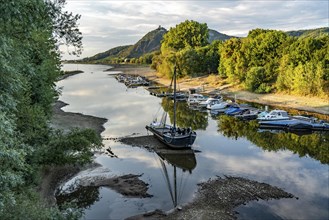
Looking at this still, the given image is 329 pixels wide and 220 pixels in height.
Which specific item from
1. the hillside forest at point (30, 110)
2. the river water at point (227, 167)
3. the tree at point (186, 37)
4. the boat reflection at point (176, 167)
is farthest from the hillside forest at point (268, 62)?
the hillside forest at point (30, 110)

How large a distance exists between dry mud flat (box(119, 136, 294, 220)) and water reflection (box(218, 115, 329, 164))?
12.0m

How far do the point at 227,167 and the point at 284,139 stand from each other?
15079mm

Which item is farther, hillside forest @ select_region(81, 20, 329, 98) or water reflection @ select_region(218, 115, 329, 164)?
hillside forest @ select_region(81, 20, 329, 98)

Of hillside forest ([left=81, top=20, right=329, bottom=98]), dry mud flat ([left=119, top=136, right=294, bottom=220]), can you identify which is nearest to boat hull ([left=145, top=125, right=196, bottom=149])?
dry mud flat ([left=119, top=136, right=294, bottom=220])

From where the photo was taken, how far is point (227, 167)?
112ft

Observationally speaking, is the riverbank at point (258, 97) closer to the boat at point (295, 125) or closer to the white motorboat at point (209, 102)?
the boat at point (295, 125)

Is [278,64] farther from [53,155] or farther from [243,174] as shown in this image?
[53,155]

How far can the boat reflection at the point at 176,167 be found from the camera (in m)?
28.5

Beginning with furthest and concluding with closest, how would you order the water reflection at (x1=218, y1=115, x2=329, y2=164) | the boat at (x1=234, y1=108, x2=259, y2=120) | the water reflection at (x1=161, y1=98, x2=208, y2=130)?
the boat at (x1=234, y1=108, x2=259, y2=120) < the water reflection at (x1=161, y1=98, x2=208, y2=130) < the water reflection at (x1=218, y1=115, x2=329, y2=164)

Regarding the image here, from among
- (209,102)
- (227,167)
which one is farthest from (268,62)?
(227,167)

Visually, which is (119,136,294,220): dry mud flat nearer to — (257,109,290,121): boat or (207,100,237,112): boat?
(257,109,290,121): boat

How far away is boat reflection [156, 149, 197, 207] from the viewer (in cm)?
2851

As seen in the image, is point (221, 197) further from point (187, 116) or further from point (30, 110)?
point (187, 116)

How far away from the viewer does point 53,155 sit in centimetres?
2528
